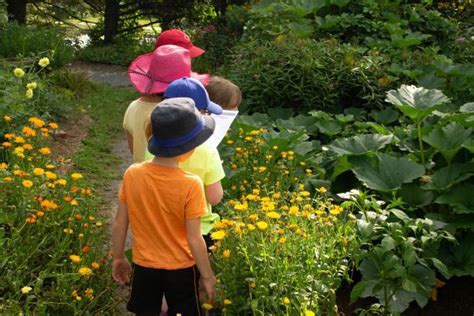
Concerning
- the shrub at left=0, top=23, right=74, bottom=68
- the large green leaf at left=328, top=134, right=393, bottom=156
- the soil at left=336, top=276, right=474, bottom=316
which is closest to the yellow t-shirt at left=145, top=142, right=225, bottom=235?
the soil at left=336, top=276, right=474, bottom=316

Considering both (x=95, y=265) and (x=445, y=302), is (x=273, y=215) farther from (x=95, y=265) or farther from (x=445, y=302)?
(x=445, y=302)

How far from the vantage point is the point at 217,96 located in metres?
3.98

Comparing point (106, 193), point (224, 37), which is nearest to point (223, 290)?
point (106, 193)

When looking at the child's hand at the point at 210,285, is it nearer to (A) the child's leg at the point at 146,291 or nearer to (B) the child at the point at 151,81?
(A) the child's leg at the point at 146,291

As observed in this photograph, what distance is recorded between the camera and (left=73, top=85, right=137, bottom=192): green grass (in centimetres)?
618

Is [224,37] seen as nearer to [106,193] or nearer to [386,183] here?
[106,193]

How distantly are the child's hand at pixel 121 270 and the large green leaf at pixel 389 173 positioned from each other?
4.77 feet

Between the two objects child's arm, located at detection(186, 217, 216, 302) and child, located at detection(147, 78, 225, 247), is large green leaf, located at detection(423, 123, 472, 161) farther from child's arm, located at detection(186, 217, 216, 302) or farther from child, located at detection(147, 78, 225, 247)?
child's arm, located at detection(186, 217, 216, 302)

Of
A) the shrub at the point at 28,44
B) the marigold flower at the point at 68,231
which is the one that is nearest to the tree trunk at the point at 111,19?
the shrub at the point at 28,44

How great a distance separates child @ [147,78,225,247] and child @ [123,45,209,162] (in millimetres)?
461

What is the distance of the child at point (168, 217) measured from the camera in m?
2.74

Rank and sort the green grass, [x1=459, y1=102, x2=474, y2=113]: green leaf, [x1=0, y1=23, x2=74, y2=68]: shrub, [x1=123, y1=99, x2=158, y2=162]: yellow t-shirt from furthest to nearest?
1. [x1=0, y1=23, x2=74, y2=68]: shrub
2. the green grass
3. [x1=459, y1=102, x2=474, y2=113]: green leaf
4. [x1=123, y1=99, x2=158, y2=162]: yellow t-shirt

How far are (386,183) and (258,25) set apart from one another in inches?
202

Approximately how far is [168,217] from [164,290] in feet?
1.29
